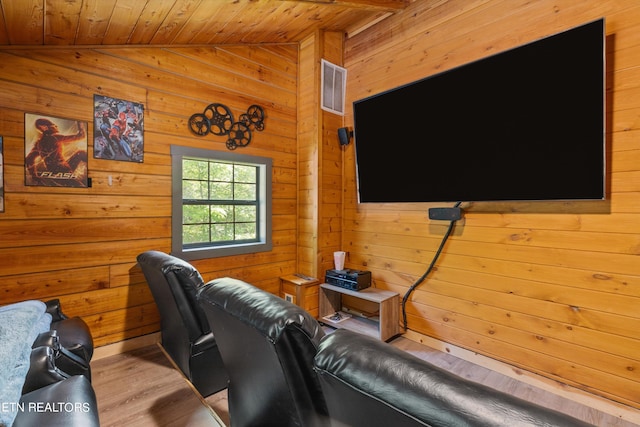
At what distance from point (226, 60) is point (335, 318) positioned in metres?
2.94

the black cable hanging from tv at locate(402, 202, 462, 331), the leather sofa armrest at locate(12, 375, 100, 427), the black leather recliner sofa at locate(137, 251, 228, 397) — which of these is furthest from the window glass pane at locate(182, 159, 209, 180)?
the black cable hanging from tv at locate(402, 202, 462, 331)

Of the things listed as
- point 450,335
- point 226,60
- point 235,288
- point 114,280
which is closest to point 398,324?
point 450,335

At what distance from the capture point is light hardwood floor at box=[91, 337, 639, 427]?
1842 mm

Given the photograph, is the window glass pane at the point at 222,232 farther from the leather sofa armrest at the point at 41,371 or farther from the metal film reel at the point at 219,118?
the leather sofa armrest at the point at 41,371

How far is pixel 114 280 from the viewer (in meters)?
2.56

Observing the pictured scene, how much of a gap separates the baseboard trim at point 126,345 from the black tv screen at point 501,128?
2.46 m

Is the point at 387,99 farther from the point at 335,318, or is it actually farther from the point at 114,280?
the point at 114,280

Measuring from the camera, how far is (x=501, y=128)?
A: 228 centimetres

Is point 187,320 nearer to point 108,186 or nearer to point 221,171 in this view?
point 108,186

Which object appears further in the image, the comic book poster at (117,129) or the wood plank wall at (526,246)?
the comic book poster at (117,129)

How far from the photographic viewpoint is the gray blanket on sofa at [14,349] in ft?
3.19

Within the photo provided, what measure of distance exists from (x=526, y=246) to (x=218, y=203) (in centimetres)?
277

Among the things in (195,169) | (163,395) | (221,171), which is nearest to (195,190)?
(195,169)

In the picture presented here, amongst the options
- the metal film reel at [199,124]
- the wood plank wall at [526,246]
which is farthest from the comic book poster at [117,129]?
the wood plank wall at [526,246]
